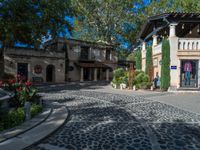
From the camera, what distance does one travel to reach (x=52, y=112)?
25.5 feet

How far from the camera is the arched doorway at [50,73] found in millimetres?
27031

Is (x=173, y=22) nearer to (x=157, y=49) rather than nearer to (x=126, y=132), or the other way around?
(x=157, y=49)

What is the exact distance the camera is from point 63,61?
90.4 ft

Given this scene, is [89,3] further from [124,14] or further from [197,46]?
[197,46]

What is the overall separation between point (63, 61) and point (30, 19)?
13.6 m

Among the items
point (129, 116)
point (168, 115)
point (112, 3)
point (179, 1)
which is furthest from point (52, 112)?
point (179, 1)

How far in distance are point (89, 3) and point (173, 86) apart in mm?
21728

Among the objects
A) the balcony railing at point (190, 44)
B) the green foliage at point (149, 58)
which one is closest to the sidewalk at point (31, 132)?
the balcony railing at point (190, 44)

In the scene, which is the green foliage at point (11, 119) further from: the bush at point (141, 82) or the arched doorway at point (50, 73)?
the arched doorway at point (50, 73)

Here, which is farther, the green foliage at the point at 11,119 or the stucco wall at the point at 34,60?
the stucco wall at the point at 34,60

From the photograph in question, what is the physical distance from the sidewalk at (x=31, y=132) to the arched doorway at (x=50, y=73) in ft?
67.1

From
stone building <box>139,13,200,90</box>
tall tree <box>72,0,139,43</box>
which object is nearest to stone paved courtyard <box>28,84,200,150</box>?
stone building <box>139,13,200,90</box>

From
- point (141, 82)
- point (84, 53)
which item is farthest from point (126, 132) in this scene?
point (84, 53)

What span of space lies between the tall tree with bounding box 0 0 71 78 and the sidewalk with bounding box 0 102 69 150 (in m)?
9.18
